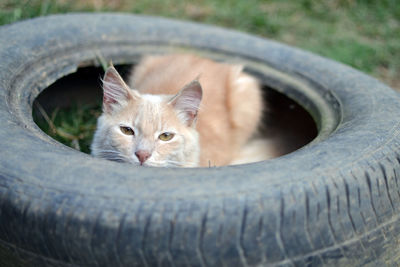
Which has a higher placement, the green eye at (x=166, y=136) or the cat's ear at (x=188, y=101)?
the cat's ear at (x=188, y=101)

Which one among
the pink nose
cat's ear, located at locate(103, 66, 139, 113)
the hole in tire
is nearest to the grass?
the hole in tire

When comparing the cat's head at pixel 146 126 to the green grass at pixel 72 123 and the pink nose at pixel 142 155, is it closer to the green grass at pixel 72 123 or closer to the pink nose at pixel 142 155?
the pink nose at pixel 142 155

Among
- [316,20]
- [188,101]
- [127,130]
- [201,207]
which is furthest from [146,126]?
[316,20]

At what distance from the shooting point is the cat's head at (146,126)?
1.80 metres

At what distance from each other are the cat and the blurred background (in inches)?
59.8

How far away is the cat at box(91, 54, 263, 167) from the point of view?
6.03 feet

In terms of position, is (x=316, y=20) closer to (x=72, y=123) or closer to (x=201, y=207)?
(x=72, y=123)

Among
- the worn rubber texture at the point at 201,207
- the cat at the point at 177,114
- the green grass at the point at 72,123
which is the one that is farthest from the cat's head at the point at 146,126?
the green grass at the point at 72,123

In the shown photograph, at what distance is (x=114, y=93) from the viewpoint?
6.29ft

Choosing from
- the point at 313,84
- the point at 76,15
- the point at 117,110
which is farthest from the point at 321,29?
the point at 117,110

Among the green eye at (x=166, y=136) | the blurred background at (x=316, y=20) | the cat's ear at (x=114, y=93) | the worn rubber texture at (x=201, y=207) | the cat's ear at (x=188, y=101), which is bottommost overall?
the worn rubber texture at (x=201, y=207)

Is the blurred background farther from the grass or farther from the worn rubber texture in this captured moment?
the worn rubber texture

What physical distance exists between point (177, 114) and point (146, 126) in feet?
0.62

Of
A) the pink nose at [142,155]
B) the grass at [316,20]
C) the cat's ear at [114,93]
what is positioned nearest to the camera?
the pink nose at [142,155]
